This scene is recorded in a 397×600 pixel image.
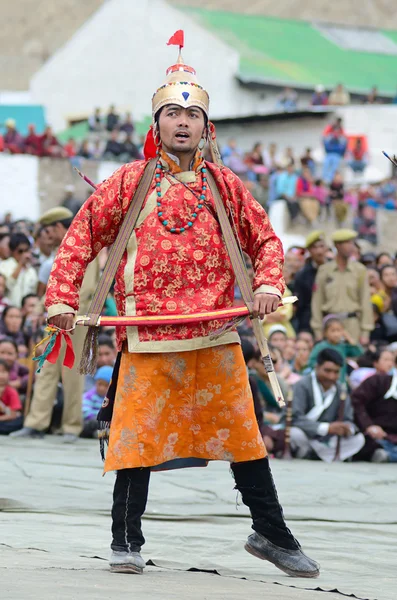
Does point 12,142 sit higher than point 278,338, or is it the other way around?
point 12,142

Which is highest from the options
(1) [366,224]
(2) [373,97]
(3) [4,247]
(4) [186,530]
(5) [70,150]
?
(2) [373,97]

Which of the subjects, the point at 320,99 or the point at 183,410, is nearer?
the point at 183,410

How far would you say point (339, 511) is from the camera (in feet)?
23.5

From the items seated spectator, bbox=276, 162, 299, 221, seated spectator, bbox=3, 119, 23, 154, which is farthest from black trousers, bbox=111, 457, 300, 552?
seated spectator, bbox=3, 119, 23, 154

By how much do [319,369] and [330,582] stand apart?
514cm

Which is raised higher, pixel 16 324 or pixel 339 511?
pixel 16 324

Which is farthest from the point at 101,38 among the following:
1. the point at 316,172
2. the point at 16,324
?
the point at 16,324

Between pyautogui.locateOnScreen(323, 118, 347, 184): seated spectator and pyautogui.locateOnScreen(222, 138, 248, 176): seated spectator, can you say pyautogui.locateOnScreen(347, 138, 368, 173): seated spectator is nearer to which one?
pyautogui.locateOnScreen(323, 118, 347, 184): seated spectator

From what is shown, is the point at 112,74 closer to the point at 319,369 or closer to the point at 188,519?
the point at 319,369

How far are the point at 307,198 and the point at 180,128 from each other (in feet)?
58.2

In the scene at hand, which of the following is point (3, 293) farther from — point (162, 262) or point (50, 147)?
point (50, 147)

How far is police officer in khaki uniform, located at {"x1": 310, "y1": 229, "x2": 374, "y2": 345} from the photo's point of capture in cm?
1175

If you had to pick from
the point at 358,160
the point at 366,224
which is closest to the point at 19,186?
the point at 366,224

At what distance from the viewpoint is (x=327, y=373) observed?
999 cm
